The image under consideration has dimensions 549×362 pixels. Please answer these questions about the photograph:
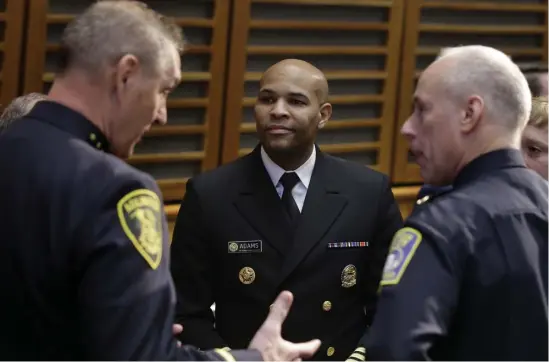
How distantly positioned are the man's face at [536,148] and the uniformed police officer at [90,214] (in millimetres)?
1204

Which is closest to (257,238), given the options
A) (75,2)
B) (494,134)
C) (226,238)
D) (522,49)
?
(226,238)

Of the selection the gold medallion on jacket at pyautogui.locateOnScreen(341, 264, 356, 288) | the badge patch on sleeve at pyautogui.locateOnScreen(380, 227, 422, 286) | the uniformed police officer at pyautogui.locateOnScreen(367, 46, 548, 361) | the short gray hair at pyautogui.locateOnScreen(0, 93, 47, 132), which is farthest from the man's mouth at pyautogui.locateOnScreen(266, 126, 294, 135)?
the badge patch on sleeve at pyautogui.locateOnScreen(380, 227, 422, 286)

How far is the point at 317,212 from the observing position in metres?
2.52

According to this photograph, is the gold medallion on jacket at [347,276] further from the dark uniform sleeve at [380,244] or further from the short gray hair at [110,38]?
the short gray hair at [110,38]

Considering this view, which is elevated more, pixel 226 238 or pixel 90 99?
pixel 90 99

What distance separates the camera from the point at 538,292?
1.60 m

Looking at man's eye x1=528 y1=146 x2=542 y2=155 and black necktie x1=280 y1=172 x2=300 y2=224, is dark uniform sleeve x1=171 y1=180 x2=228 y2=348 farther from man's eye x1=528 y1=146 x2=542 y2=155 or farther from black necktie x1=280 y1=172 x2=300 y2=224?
man's eye x1=528 y1=146 x2=542 y2=155

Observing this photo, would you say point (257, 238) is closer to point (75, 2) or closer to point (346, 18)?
point (75, 2)

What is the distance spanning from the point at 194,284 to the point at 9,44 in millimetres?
1171

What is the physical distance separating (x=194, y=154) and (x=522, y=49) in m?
1.78

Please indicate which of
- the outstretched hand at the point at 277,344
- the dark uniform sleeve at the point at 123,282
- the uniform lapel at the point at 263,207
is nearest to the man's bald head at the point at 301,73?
the uniform lapel at the point at 263,207

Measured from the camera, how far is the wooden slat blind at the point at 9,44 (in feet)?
9.39

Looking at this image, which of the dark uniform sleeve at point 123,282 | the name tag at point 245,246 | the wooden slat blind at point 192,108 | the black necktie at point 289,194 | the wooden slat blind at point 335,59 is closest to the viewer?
the dark uniform sleeve at point 123,282

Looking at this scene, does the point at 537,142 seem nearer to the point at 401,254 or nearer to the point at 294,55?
the point at 401,254
